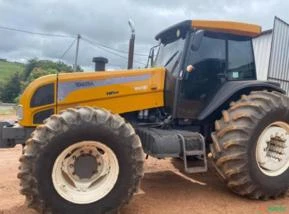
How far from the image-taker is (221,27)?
6328 millimetres

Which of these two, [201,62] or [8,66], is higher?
[8,66]

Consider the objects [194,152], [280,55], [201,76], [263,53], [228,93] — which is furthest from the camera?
[263,53]

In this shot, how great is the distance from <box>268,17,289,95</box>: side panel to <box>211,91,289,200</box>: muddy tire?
677 cm

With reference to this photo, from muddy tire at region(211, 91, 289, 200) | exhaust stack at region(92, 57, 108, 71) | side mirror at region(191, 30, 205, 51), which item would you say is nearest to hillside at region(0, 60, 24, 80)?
exhaust stack at region(92, 57, 108, 71)

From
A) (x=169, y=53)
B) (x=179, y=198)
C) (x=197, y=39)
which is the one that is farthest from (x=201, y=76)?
(x=179, y=198)

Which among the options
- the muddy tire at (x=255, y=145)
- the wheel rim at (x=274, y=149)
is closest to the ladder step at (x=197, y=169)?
the muddy tire at (x=255, y=145)

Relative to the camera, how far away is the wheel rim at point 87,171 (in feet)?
15.9

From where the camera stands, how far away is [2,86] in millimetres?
54469

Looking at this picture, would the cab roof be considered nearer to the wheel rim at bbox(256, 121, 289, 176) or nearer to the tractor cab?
the tractor cab

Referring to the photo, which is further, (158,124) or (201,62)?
(158,124)

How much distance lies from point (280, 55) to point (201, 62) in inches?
289

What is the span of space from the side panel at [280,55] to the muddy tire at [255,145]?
6.77 metres

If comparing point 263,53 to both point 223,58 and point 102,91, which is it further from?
point 102,91

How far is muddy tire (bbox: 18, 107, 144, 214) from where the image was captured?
4633mm
